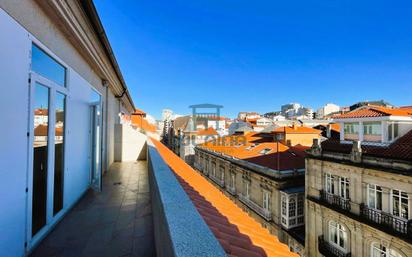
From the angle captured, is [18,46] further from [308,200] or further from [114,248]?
[308,200]

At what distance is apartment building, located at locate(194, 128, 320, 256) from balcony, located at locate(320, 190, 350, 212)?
181 cm

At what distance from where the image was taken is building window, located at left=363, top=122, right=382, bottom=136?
9602mm

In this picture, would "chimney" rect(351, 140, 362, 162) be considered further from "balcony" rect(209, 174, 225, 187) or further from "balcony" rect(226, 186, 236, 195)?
"balcony" rect(209, 174, 225, 187)

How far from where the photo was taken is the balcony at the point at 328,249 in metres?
9.16

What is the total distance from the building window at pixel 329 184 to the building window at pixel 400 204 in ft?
8.26

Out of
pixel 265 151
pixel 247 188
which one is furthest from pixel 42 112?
pixel 265 151

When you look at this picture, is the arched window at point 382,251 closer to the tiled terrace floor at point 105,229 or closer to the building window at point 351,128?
the building window at point 351,128

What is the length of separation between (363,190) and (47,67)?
11228 mm

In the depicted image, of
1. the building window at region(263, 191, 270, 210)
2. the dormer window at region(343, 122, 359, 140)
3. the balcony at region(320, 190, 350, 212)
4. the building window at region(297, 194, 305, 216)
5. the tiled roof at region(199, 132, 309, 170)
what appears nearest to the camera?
the balcony at region(320, 190, 350, 212)

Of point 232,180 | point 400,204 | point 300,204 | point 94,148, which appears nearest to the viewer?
point 94,148

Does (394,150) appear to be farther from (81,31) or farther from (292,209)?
(81,31)

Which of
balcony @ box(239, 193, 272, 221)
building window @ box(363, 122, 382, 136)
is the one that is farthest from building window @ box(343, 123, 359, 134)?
balcony @ box(239, 193, 272, 221)

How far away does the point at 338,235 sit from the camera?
939 cm

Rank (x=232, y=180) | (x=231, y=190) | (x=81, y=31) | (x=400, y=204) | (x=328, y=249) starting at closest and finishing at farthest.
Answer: (x=81, y=31) < (x=400, y=204) < (x=328, y=249) < (x=231, y=190) < (x=232, y=180)
